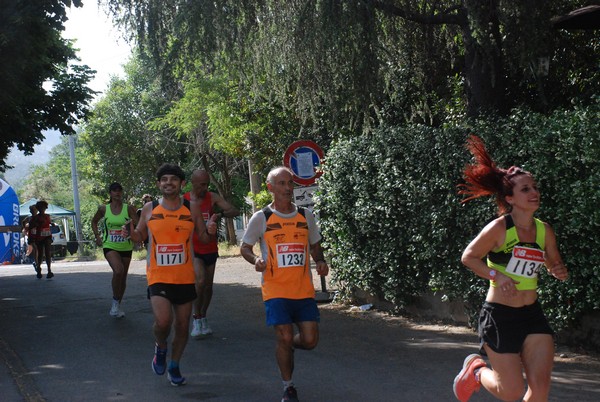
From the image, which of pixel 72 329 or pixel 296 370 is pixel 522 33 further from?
pixel 72 329

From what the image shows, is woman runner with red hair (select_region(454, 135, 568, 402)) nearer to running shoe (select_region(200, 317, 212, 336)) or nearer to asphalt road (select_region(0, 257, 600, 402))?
asphalt road (select_region(0, 257, 600, 402))

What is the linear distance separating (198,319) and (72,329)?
2.24 metres

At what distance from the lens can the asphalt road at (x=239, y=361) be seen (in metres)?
7.34

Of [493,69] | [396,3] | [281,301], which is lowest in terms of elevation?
[281,301]

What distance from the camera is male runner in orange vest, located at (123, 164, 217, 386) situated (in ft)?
25.2

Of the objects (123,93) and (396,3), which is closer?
(396,3)

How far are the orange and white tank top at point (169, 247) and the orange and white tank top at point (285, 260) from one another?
46.2 inches

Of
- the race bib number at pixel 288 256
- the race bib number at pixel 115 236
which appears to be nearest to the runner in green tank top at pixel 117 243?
the race bib number at pixel 115 236

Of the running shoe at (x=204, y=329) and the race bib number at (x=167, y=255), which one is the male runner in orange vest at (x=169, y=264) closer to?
the race bib number at (x=167, y=255)

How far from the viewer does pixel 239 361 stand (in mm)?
8836

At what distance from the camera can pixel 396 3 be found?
1158cm

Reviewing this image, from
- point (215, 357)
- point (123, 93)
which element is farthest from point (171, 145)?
point (215, 357)

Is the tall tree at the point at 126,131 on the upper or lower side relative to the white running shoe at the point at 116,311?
upper

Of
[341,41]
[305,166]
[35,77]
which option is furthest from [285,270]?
[35,77]
